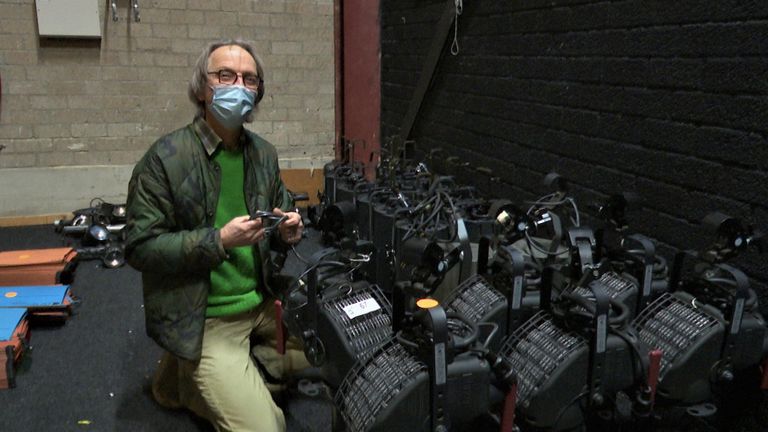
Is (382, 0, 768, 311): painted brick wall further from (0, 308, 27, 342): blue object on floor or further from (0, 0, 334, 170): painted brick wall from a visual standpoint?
(0, 308, 27, 342): blue object on floor

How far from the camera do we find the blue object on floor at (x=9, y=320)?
2458 millimetres

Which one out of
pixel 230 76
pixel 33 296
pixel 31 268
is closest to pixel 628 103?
pixel 230 76

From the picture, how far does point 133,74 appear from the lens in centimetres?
485

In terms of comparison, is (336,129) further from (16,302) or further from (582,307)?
(582,307)

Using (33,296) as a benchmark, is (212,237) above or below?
above

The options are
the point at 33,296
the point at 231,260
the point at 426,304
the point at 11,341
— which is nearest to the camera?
the point at 426,304

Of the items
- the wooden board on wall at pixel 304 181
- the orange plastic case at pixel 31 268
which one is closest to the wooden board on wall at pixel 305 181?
the wooden board on wall at pixel 304 181

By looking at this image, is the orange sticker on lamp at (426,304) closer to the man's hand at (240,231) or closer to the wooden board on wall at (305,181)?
the man's hand at (240,231)

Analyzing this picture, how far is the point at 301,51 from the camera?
524 cm

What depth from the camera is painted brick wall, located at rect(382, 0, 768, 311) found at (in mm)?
2010

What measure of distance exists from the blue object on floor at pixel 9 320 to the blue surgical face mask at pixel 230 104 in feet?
4.74

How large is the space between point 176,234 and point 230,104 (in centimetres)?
45

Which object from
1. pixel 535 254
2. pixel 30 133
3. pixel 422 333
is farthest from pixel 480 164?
pixel 30 133

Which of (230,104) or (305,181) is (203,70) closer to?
(230,104)
